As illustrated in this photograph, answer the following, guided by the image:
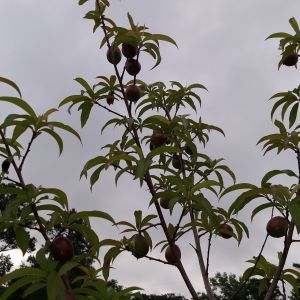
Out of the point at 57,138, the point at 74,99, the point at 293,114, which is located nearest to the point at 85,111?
the point at 74,99

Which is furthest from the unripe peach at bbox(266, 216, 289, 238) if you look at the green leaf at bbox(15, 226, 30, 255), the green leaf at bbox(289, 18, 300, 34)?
the green leaf at bbox(289, 18, 300, 34)

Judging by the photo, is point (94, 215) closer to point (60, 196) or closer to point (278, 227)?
point (60, 196)

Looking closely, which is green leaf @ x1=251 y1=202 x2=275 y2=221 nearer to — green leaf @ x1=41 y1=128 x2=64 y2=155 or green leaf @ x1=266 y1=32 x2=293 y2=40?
green leaf @ x1=41 y1=128 x2=64 y2=155

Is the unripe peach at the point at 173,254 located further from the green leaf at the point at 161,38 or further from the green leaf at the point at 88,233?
the green leaf at the point at 161,38

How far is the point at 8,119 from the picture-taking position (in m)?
2.21

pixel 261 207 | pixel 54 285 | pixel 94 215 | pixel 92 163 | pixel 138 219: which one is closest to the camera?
pixel 54 285

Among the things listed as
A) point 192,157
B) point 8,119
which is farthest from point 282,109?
point 8,119

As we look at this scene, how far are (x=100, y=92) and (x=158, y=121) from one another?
511 mm

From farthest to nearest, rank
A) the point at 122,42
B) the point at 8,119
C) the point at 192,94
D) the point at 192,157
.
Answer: the point at 192,94 < the point at 192,157 < the point at 122,42 < the point at 8,119

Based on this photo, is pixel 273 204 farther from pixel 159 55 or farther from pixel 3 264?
pixel 3 264

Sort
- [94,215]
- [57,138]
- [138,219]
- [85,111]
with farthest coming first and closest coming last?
[85,111] → [138,219] → [57,138] → [94,215]

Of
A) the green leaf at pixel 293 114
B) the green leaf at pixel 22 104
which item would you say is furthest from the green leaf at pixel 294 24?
the green leaf at pixel 22 104

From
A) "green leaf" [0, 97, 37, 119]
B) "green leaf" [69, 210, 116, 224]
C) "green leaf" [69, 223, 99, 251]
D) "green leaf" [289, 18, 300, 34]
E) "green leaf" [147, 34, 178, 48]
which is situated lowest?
"green leaf" [69, 223, 99, 251]

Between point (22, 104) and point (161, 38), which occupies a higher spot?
point (161, 38)
